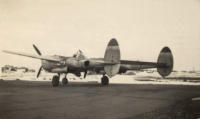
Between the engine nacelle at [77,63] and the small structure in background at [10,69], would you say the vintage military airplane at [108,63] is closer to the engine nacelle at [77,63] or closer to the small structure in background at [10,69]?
the engine nacelle at [77,63]

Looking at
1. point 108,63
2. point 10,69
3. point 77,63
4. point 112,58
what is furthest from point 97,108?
point 77,63

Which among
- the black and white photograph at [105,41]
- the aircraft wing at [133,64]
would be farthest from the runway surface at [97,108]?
the aircraft wing at [133,64]

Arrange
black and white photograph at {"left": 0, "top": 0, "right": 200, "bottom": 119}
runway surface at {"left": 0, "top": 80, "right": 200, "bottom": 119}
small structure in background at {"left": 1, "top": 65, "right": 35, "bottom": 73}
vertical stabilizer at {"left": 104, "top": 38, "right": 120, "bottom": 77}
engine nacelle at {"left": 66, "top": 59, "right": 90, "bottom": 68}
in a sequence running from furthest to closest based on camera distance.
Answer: engine nacelle at {"left": 66, "top": 59, "right": 90, "bottom": 68}
vertical stabilizer at {"left": 104, "top": 38, "right": 120, "bottom": 77}
small structure in background at {"left": 1, "top": 65, "right": 35, "bottom": 73}
black and white photograph at {"left": 0, "top": 0, "right": 200, "bottom": 119}
runway surface at {"left": 0, "top": 80, "right": 200, "bottom": 119}

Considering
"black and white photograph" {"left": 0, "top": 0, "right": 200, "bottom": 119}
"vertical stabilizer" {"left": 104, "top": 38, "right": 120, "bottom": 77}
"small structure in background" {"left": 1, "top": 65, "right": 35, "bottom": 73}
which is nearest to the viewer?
"black and white photograph" {"left": 0, "top": 0, "right": 200, "bottom": 119}

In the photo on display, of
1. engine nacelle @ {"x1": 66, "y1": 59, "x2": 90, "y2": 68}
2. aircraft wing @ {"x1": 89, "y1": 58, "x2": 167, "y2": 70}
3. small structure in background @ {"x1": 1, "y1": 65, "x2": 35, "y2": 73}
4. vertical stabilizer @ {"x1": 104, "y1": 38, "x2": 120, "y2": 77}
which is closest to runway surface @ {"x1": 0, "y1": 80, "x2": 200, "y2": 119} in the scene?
small structure in background @ {"x1": 1, "y1": 65, "x2": 35, "y2": 73}

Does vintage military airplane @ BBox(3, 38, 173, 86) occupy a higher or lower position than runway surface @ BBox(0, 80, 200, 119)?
higher

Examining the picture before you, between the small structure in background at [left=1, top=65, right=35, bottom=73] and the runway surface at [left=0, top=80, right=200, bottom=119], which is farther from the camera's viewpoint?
the small structure in background at [left=1, top=65, right=35, bottom=73]

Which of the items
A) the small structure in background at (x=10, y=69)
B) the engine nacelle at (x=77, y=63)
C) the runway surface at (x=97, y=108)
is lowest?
the runway surface at (x=97, y=108)

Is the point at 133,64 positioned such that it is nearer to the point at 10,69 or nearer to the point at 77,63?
the point at 77,63

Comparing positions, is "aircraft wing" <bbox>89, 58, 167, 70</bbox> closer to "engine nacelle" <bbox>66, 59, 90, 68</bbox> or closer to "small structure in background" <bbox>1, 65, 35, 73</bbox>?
"engine nacelle" <bbox>66, 59, 90, 68</bbox>

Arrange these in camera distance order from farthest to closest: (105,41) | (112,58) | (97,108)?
(112,58) → (105,41) → (97,108)

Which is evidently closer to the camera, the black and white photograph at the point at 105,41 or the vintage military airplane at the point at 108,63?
the black and white photograph at the point at 105,41

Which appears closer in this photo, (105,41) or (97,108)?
(97,108)

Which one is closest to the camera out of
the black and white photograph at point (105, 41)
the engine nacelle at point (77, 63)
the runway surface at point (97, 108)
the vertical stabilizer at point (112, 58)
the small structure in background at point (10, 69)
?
the runway surface at point (97, 108)
